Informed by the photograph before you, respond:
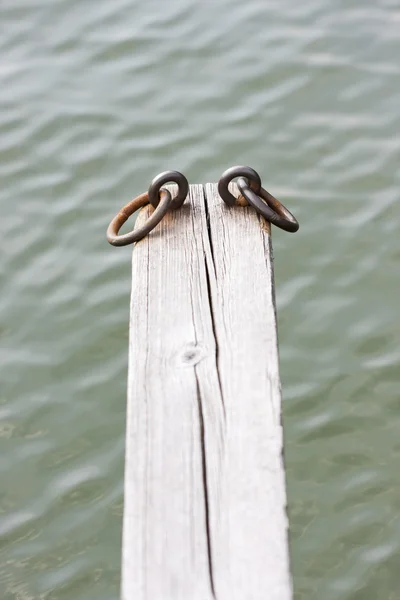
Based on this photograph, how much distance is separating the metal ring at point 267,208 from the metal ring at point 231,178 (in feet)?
0.07

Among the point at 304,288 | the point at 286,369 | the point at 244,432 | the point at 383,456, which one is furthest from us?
the point at 304,288

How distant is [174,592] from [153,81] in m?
4.49

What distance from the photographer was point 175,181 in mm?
2500

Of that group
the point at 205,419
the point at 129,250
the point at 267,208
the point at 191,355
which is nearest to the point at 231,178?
the point at 267,208

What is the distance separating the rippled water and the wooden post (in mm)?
1391

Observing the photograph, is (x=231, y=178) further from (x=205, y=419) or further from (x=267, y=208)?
(x=205, y=419)

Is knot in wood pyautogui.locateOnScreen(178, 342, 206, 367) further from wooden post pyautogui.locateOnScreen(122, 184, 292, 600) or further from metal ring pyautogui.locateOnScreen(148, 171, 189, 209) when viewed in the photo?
metal ring pyautogui.locateOnScreen(148, 171, 189, 209)

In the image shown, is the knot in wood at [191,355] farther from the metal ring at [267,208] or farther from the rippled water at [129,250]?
the rippled water at [129,250]

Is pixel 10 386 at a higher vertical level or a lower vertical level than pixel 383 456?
higher

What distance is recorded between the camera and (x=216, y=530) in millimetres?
1658

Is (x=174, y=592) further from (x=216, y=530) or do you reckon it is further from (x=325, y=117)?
(x=325, y=117)

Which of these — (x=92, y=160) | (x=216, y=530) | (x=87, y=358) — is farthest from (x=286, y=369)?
(x=216, y=530)

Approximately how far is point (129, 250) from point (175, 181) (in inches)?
80.3

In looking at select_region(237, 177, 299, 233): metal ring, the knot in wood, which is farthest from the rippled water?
the knot in wood
